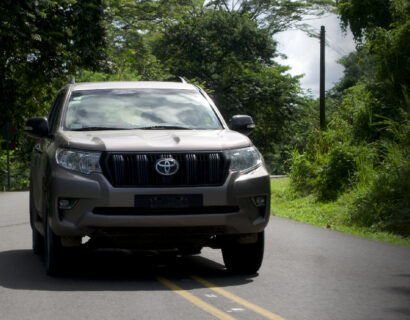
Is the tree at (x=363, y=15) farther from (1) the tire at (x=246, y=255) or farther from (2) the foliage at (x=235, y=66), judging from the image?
(2) the foliage at (x=235, y=66)

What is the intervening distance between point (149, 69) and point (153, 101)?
4115 centimetres

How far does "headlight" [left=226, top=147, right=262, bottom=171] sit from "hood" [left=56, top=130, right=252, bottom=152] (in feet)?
Answer: 0.19

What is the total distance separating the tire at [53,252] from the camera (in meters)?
8.17

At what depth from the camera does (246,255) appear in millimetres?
8594

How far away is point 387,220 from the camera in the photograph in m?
14.4

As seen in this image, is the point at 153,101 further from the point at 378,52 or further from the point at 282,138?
the point at 282,138

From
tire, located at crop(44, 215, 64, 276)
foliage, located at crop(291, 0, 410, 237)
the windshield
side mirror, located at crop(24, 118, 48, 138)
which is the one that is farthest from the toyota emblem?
foliage, located at crop(291, 0, 410, 237)

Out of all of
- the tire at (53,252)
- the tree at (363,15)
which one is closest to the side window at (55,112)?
the tire at (53,252)

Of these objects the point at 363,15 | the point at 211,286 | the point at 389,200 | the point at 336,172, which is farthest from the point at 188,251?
the point at 363,15

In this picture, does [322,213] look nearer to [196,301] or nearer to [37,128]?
[37,128]

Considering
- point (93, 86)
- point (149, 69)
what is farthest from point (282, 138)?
point (93, 86)

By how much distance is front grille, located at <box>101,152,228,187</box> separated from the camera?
25.7ft

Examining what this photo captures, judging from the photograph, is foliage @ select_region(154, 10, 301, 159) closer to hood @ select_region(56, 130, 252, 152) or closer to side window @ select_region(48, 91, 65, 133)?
side window @ select_region(48, 91, 65, 133)

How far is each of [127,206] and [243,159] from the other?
125cm
